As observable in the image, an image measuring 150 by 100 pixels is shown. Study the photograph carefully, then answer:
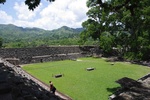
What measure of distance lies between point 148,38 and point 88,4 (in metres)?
13.6

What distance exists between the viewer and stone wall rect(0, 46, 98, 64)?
96.7 feet

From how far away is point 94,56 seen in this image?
3634 cm

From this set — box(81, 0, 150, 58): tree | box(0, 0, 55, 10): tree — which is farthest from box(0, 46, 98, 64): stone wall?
box(0, 0, 55, 10): tree

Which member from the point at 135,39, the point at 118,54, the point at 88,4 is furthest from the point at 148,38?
the point at 88,4

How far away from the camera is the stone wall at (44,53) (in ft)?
96.7

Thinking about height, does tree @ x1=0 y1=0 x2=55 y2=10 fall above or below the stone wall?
above

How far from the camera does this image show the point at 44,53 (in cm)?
3269

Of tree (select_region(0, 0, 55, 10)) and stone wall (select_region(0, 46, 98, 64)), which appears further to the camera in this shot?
stone wall (select_region(0, 46, 98, 64))

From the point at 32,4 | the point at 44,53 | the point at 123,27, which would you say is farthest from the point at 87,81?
the point at 123,27

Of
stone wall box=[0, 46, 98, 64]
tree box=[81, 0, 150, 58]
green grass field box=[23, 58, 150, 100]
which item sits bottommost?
green grass field box=[23, 58, 150, 100]

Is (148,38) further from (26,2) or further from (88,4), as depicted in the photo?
(26,2)

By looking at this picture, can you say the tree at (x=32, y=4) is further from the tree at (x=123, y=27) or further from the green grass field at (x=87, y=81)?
the tree at (x=123, y=27)

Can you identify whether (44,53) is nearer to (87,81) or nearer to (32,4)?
(87,81)

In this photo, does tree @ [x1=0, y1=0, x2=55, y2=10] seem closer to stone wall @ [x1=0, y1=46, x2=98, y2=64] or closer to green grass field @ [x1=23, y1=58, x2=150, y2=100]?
green grass field @ [x1=23, y1=58, x2=150, y2=100]
